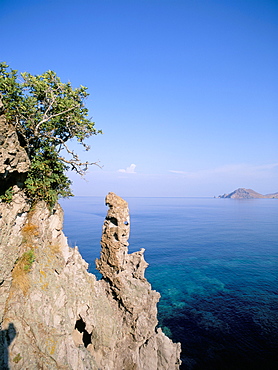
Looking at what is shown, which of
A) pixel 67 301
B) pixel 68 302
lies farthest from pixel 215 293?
pixel 67 301

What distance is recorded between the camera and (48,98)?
52.2ft

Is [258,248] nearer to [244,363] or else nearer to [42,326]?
[244,363]

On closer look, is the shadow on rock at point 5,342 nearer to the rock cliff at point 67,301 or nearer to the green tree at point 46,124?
the rock cliff at point 67,301

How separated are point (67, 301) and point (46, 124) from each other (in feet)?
46.0

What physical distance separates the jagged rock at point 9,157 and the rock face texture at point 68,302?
3.57 feet

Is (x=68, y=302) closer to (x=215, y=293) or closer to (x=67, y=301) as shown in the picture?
(x=67, y=301)

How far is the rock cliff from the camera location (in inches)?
489

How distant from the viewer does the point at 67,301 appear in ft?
50.7

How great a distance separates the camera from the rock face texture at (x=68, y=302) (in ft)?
40.8

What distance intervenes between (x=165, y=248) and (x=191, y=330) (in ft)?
111

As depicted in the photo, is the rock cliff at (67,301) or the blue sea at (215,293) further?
the blue sea at (215,293)

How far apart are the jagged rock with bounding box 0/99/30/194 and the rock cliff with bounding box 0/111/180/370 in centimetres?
18

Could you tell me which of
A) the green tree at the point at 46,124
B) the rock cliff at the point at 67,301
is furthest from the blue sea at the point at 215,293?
the green tree at the point at 46,124

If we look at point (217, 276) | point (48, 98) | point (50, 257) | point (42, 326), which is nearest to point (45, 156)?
point (48, 98)
